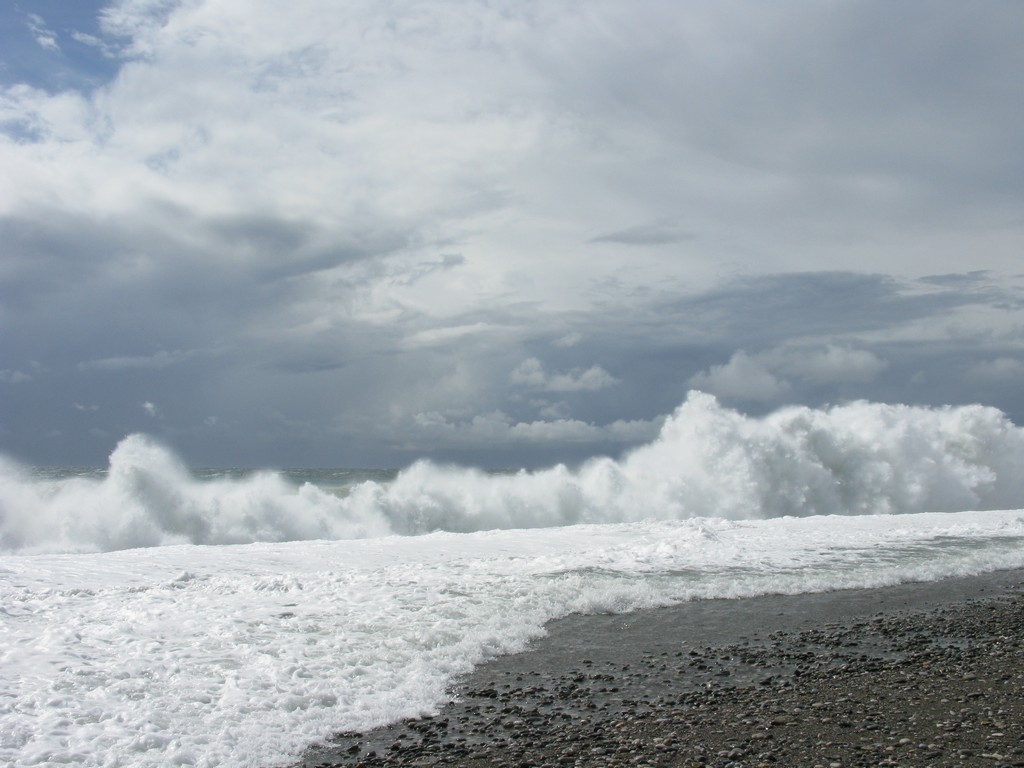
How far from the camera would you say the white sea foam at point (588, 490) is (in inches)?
960

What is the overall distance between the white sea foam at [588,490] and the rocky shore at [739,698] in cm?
1675

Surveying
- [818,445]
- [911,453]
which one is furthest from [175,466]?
[911,453]

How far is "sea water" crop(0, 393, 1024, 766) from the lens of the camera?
7688mm

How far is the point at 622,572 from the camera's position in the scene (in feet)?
50.3

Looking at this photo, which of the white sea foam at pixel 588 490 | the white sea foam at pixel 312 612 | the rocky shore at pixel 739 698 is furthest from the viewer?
the white sea foam at pixel 588 490

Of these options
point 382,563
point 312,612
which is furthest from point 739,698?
point 382,563

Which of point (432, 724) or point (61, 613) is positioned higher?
point (61, 613)

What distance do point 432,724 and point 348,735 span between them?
803mm

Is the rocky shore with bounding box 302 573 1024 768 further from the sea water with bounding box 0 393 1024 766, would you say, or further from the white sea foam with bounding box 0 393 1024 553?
the white sea foam with bounding box 0 393 1024 553

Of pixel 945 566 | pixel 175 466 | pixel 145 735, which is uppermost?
pixel 175 466

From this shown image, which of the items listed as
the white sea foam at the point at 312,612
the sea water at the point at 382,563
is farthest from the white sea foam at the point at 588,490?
the white sea foam at the point at 312,612

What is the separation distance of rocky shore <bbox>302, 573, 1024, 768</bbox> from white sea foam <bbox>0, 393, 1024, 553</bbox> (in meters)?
16.8

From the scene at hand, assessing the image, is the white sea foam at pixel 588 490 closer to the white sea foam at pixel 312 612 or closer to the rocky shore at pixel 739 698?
the white sea foam at pixel 312 612

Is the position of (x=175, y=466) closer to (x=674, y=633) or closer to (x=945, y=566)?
(x=674, y=633)
